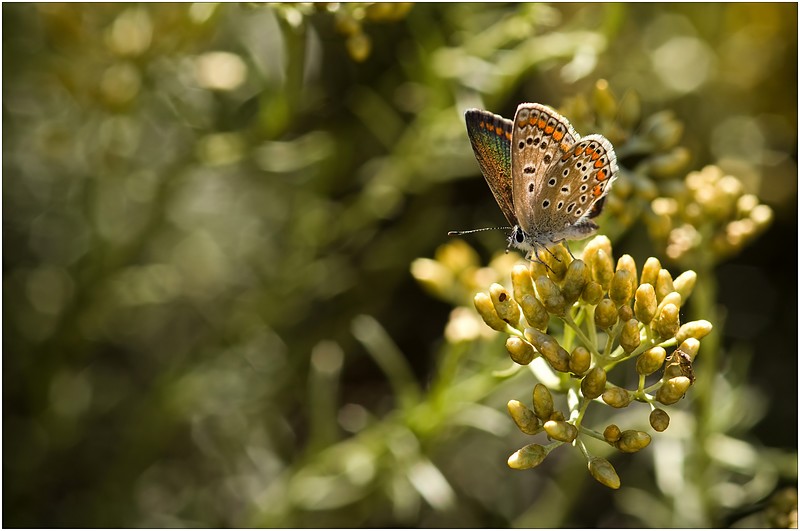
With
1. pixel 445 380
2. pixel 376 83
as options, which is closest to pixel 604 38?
pixel 445 380

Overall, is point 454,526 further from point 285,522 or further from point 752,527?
point 752,527

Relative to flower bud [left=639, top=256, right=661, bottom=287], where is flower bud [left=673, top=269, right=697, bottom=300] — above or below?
below

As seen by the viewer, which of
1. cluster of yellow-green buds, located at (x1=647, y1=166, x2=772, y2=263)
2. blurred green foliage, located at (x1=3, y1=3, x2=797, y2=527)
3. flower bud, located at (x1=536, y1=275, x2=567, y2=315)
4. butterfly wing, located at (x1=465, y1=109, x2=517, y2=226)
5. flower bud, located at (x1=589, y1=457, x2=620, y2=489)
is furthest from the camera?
blurred green foliage, located at (x1=3, y1=3, x2=797, y2=527)

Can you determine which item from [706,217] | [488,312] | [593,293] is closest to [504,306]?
[488,312]

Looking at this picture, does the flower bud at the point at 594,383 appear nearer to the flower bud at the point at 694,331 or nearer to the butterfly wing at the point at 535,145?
the flower bud at the point at 694,331

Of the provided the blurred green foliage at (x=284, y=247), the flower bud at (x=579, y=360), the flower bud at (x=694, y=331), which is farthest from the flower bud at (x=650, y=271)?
the blurred green foliage at (x=284, y=247)

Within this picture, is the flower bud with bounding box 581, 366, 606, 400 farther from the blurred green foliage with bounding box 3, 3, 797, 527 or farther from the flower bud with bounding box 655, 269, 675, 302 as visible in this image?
the blurred green foliage with bounding box 3, 3, 797, 527

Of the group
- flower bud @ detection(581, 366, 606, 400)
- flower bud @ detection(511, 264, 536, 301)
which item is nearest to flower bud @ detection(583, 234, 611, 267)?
flower bud @ detection(511, 264, 536, 301)
